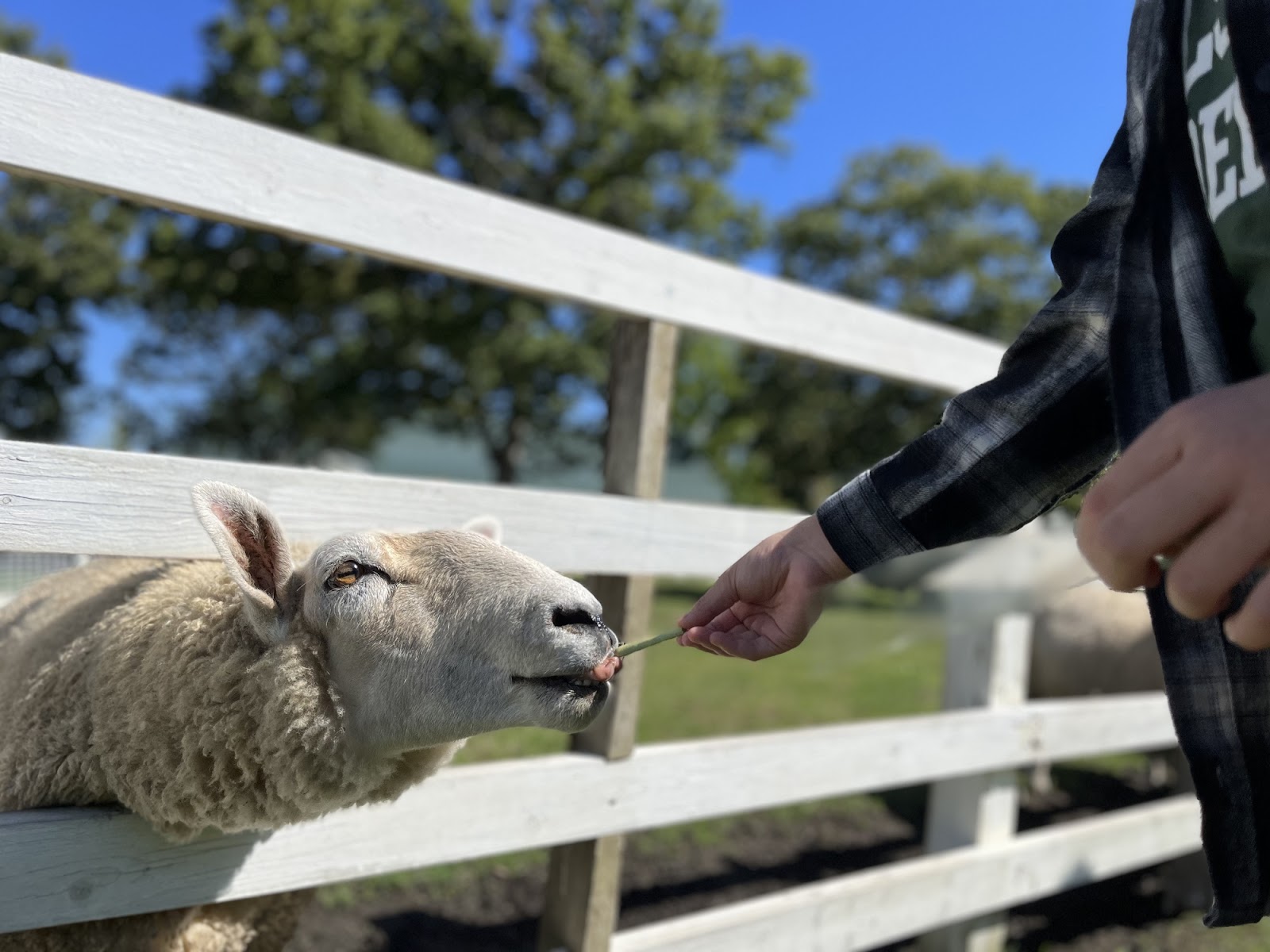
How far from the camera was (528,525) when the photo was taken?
2.23 meters

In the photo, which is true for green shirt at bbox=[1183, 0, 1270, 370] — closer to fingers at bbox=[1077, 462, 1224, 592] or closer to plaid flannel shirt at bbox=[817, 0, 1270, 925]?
plaid flannel shirt at bbox=[817, 0, 1270, 925]

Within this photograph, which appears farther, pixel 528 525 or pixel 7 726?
pixel 528 525

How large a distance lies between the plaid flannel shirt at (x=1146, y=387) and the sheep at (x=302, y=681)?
0.60m

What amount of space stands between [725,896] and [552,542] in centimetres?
246

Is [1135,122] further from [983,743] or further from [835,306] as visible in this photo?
[983,743]

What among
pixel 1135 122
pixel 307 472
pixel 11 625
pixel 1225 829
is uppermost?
pixel 1135 122

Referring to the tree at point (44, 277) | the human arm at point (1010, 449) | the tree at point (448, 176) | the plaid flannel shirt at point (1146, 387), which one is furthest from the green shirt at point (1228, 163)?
the tree at point (44, 277)

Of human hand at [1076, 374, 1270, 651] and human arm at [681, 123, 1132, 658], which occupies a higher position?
human arm at [681, 123, 1132, 658]

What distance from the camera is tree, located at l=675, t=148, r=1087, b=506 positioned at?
26469 mm

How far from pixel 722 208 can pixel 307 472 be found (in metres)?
23.3

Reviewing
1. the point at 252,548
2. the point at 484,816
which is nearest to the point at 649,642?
the point at 252,548

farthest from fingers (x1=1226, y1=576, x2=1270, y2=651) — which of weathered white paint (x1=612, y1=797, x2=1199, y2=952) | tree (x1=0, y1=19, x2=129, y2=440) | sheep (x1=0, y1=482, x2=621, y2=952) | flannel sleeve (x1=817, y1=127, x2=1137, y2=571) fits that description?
tree (x1=0, y1=19, x2=129, y2=440)

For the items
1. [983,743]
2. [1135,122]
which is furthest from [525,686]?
[983,743]

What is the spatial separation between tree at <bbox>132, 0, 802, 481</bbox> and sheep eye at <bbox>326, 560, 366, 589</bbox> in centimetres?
1981
